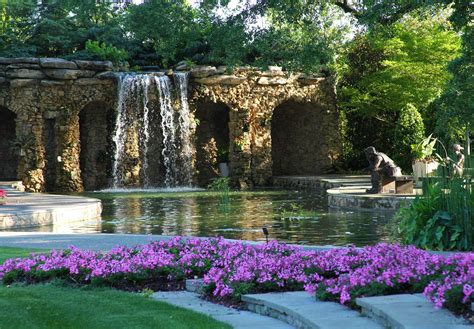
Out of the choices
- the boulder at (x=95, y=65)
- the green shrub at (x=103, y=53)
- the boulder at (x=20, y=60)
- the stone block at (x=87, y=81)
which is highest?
the green shrub at (x=103, y=53)

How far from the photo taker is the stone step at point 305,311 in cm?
482

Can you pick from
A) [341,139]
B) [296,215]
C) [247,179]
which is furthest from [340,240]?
[341,139]

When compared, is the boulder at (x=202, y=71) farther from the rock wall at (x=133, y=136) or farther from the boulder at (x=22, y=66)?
the boulder at (x=22, y=66)

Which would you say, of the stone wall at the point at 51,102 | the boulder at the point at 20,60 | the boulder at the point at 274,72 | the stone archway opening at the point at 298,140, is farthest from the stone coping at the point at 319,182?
the boulder at the point at 20,60

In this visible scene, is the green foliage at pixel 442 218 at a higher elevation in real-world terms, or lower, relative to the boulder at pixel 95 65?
lower

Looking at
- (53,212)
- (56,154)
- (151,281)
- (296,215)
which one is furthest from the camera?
(56,154)

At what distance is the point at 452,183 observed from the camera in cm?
895

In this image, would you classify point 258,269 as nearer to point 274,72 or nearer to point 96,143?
point 274,72

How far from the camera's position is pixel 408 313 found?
15.5 feet

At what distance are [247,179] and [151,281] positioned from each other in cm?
2264

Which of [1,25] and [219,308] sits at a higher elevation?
[1,25]

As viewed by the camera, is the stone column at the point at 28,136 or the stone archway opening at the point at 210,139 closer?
the stone column at the point at 28,136

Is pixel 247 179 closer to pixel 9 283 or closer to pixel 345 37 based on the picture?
pixel 345 37

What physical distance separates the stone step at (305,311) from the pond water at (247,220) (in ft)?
16.6
